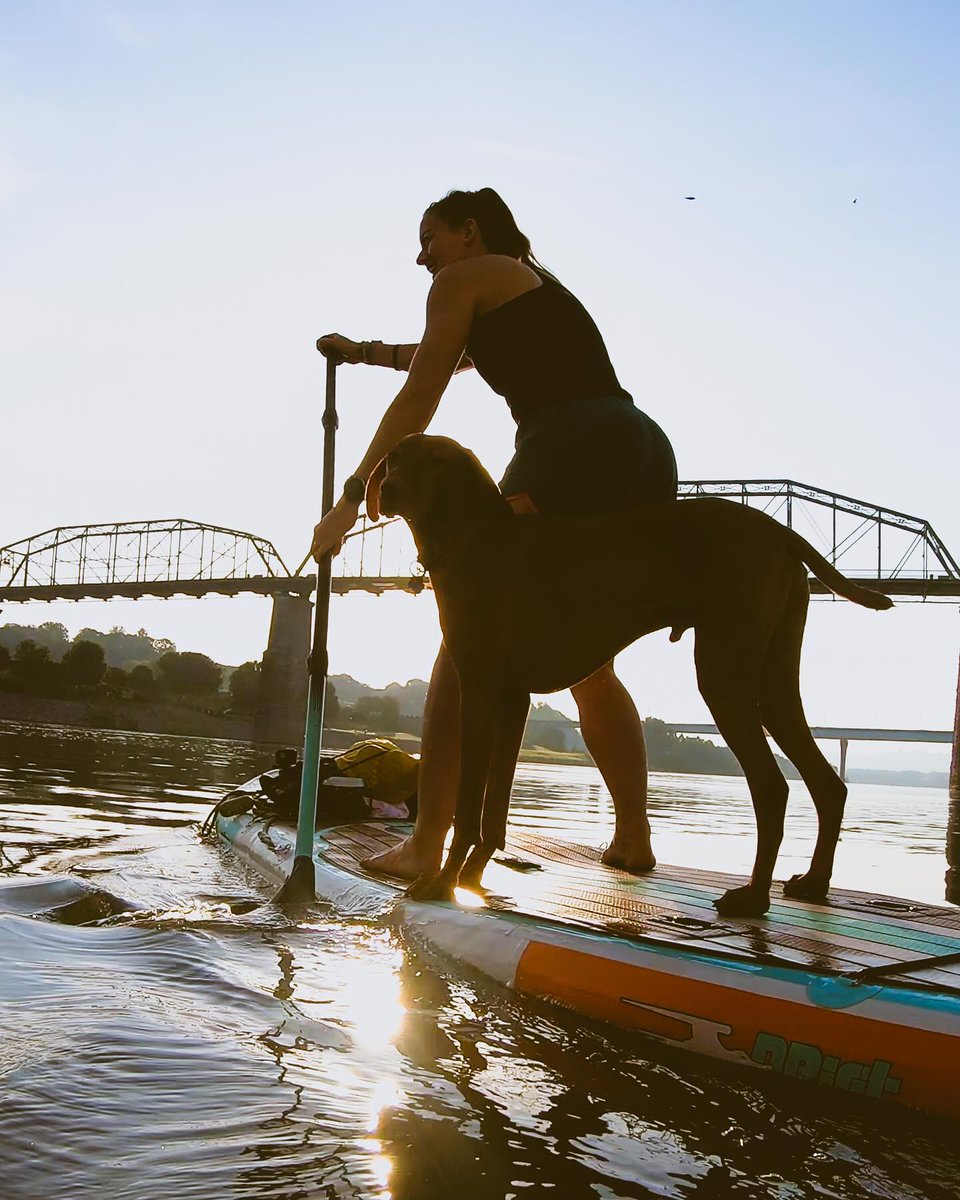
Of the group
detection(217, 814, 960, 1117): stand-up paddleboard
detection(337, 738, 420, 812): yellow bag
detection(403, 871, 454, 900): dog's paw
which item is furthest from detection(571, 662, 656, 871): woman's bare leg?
detection(337, 738, 420, 812): yellow bag

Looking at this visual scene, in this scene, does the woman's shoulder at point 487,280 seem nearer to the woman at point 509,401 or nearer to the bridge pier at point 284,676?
the woman at point 509,401

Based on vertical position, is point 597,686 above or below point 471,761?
above

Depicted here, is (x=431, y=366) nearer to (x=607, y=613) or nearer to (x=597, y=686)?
(x=607, y=613)

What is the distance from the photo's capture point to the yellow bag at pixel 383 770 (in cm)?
608

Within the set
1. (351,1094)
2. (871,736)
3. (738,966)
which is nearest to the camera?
(351,1094)

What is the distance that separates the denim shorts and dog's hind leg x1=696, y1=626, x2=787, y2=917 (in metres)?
0.68

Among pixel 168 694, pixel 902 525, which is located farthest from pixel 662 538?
pixel 902 525

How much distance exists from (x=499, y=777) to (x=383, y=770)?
9.20 ft

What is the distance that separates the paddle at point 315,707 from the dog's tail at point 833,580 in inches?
75.6

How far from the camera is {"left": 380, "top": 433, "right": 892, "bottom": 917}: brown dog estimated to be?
3.05 meters

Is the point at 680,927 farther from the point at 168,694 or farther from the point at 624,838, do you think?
the point at 168,694

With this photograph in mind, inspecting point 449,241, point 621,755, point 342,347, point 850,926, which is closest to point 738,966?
point 850,926

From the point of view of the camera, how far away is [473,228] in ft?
13.0

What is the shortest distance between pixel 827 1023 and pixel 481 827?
4.95ft
